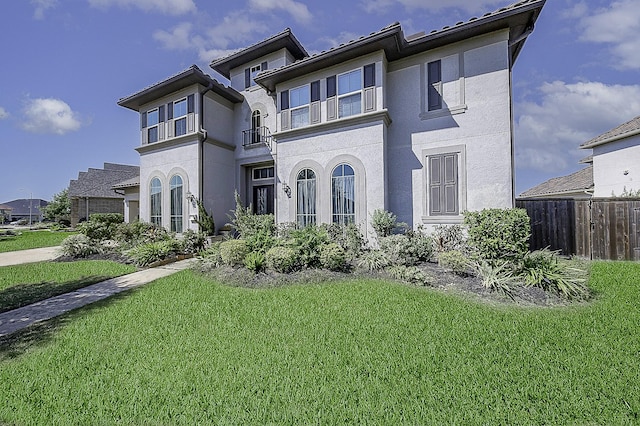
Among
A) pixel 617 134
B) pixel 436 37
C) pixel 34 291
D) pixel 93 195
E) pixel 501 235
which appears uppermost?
pixel 436 37

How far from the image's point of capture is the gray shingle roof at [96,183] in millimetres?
29797

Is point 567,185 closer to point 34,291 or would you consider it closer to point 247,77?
point 247,77

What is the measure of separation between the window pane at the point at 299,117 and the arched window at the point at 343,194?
2625 mm

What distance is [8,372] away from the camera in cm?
357

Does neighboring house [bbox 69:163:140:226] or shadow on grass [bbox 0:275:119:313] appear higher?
neighboring house [bbox 69:163:140:226]

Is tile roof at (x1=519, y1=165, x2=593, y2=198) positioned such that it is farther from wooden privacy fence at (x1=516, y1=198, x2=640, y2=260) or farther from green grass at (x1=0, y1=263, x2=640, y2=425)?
green grass at (x1=0, y1=263, x2=640, y2=425)

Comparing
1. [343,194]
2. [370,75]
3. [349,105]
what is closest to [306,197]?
[343,194]

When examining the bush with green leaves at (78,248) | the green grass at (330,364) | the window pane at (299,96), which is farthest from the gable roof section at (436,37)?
the bush with green leaves at (78,248)

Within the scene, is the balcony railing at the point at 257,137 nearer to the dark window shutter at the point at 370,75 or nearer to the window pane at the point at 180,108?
the window pane at the point at 180,108

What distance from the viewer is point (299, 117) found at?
39.0 feet

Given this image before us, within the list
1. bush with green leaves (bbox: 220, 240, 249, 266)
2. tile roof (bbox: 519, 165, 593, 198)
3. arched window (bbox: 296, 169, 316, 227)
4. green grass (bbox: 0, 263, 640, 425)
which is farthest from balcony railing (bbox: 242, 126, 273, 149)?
tile roof (bbox: 519, 165, 593, 198)

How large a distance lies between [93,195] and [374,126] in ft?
107

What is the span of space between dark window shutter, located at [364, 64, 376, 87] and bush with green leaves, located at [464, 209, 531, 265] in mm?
6122

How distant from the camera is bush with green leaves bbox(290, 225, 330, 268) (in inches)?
324
